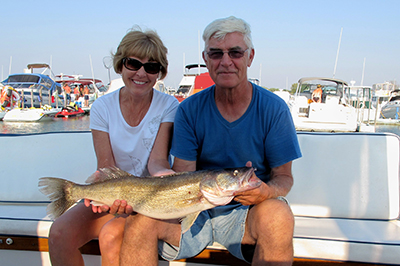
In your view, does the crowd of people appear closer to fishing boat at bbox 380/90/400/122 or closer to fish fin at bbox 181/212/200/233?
fish fin at bbox 181/212/200/233

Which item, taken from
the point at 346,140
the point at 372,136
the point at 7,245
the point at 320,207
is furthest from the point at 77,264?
the point at 372,136

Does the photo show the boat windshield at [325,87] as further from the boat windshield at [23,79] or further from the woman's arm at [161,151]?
the boat windshield at [23,79]

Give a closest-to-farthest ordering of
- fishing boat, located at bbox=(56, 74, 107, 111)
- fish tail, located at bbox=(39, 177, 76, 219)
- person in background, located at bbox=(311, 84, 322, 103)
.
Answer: fish tail, located at bbox=(39, 177, 76, 219), person in background, located at bbox=(311, 84, 322, 103), fishing boat, located at bbox=(56, 74, 107, 111)

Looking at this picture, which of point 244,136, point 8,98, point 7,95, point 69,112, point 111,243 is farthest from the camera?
point 69,112

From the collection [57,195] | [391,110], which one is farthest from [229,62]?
[391,110]

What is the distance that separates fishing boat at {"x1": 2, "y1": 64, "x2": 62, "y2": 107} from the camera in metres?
25.9

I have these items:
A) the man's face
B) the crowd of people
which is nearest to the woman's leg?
the crowd of people

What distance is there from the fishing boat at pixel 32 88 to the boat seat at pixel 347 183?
25.6 meters

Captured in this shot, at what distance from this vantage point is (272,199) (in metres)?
2.22

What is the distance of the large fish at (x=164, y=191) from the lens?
2.08 m

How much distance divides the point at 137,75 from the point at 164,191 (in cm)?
124

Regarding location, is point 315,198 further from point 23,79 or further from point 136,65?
point 23,79

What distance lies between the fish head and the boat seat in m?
1.21

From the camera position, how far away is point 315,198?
3.36 meters
